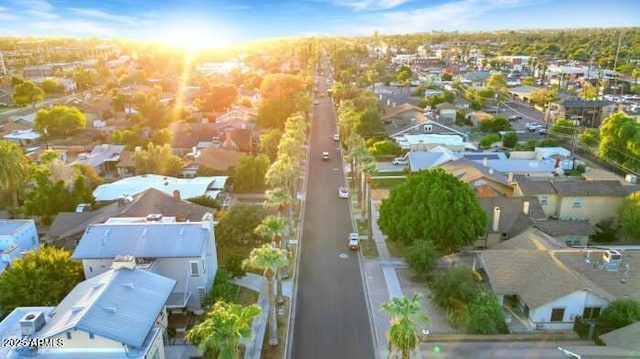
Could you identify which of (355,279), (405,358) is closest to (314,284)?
(355,279)

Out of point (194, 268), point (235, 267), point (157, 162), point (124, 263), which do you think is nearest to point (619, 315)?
point (235, 267)

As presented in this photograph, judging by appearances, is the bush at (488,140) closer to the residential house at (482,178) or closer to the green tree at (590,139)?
the green tree at (590,139)

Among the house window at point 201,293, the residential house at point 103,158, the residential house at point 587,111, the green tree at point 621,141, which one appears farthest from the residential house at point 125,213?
the residential house at point 587,111

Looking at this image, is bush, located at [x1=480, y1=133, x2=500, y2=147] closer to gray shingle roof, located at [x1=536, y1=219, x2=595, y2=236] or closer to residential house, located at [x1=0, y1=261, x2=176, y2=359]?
gray shingle roof, located at [x1=536, y1=219, x2=595, y2=236]

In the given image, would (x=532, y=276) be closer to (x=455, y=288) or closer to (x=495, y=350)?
(x=455, y=288)

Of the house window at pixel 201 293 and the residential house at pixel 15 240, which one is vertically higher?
the residential house at pixel 15 240

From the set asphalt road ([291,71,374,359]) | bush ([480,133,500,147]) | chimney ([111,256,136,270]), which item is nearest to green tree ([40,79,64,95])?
asphalt road ([291,71,374,359])

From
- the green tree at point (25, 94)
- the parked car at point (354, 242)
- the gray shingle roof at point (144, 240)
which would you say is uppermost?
the green tree at point (25, 94)
